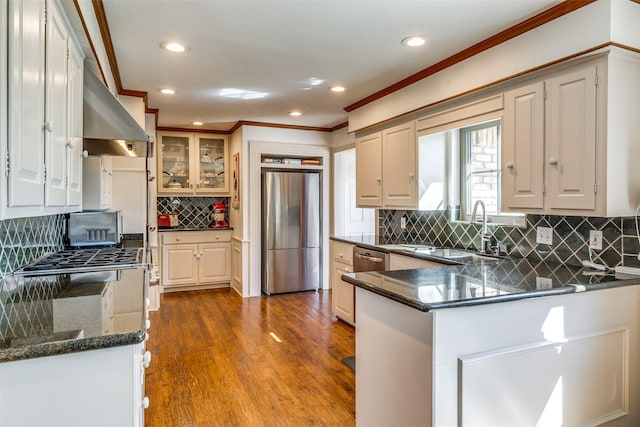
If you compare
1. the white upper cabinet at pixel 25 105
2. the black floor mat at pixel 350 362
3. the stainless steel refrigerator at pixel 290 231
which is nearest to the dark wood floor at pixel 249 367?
the black floor mat at pixel 350 362

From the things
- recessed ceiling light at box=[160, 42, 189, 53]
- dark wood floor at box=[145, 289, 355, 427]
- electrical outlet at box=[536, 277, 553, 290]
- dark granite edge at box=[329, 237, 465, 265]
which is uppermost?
recessed ceiling light at box=[160, 42, 189, 53]

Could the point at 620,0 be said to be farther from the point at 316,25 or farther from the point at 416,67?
the point at 316,25

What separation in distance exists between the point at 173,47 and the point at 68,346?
7.31 feet

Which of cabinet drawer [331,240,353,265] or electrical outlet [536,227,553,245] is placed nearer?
electrical outlet [536,227,553,245]

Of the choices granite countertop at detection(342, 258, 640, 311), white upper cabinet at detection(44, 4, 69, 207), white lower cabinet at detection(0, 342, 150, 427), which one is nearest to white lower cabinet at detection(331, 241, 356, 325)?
granite countertop at detection(342, 258, 640, 311)

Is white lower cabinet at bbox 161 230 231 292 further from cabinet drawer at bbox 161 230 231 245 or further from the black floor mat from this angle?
the black floor mat

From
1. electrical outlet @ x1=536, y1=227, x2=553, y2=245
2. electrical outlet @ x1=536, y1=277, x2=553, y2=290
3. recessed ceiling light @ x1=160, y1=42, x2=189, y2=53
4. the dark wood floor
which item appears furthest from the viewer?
recessed ceiling light @ x1=160, y1=42, x2=189, y2=53

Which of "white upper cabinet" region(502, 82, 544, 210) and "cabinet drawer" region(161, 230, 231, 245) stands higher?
Result: "white upper cabinet" region(502, 82, 544, 210)

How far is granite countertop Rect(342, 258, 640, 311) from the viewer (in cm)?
161

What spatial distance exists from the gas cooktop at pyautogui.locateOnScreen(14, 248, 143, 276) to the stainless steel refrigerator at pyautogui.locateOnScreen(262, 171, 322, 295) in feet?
8.16

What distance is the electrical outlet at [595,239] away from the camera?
227 cm

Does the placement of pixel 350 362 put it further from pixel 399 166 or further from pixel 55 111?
pixel 55 111

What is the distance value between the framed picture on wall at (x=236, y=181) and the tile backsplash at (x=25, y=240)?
2.68m

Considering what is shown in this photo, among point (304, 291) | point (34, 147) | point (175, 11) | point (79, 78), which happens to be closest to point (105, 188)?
point (79, 78)
